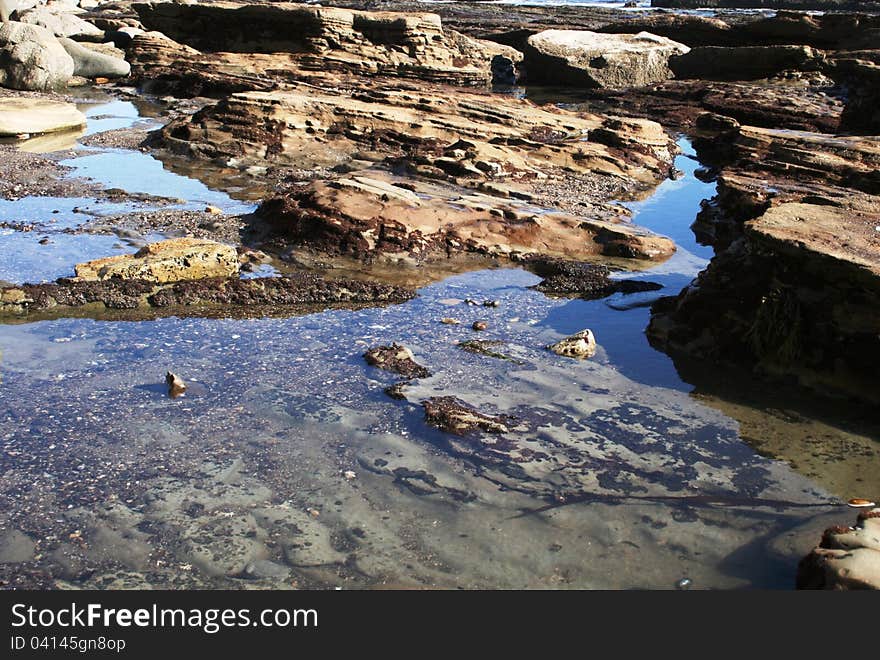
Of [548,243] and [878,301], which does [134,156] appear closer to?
[548,243]

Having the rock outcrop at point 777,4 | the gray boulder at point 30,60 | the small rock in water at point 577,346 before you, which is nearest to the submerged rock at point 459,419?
the small rock in water at point 577,346

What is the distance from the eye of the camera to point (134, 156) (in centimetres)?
1291

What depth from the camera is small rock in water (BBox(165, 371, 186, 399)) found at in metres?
5.51

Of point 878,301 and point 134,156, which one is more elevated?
point 878,301

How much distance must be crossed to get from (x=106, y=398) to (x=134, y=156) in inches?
330

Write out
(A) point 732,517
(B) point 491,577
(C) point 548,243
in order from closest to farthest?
(B) point 491,577 → (A) point 732,517 → (C) point 548,243

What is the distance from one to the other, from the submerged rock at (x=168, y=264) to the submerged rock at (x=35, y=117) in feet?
24.7

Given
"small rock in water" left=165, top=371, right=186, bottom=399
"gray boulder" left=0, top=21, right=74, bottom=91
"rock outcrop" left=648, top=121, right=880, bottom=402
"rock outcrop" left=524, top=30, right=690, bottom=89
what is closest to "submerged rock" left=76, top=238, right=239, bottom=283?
"small rock in water" left=165, top=371, right=186, bottom=399

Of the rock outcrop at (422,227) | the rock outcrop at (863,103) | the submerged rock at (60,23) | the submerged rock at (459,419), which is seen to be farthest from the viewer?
the submerged rock at (60,23)

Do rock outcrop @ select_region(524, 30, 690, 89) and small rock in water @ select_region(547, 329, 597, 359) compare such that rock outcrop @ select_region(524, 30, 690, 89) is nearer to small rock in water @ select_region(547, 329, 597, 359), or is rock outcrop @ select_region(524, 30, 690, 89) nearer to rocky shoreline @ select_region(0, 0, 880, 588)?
rocky shoreline @ select_region(0, 0, 880, 588)

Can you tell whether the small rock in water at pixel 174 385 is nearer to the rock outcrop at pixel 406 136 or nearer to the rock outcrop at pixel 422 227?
the rock outcrop at pixel 422 227

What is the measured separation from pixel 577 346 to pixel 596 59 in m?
19.3

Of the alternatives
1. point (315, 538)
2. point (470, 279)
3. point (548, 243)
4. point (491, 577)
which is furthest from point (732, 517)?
point (548, 243)

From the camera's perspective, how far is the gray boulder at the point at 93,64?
2097 cm
